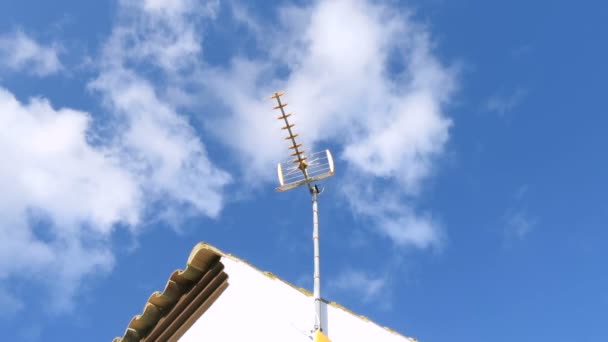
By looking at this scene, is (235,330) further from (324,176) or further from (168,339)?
(324,176)

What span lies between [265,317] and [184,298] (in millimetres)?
1962

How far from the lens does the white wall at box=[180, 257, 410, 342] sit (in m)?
9.34

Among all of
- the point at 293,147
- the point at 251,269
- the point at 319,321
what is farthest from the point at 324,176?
the point at 319,321

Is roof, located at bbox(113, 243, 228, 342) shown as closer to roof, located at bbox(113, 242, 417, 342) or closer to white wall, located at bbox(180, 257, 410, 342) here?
roof, located at bbox(113, 242, 417, 342)

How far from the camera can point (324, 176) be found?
12.0m

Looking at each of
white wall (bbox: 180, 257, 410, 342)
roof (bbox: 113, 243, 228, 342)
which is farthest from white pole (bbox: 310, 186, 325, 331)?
roof (bbox: 113, 243, 228, 342)

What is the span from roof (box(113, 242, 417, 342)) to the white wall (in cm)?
14

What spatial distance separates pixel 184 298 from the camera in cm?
1092

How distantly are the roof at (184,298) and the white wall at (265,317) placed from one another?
137 mm

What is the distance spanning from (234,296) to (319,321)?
5.77 ft

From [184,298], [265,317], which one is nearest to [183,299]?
[184,298]

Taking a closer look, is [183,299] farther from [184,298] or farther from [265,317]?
[265,317]

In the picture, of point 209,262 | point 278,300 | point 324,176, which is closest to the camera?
point 278,300

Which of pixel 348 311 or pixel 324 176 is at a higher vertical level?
pixel 324 176
